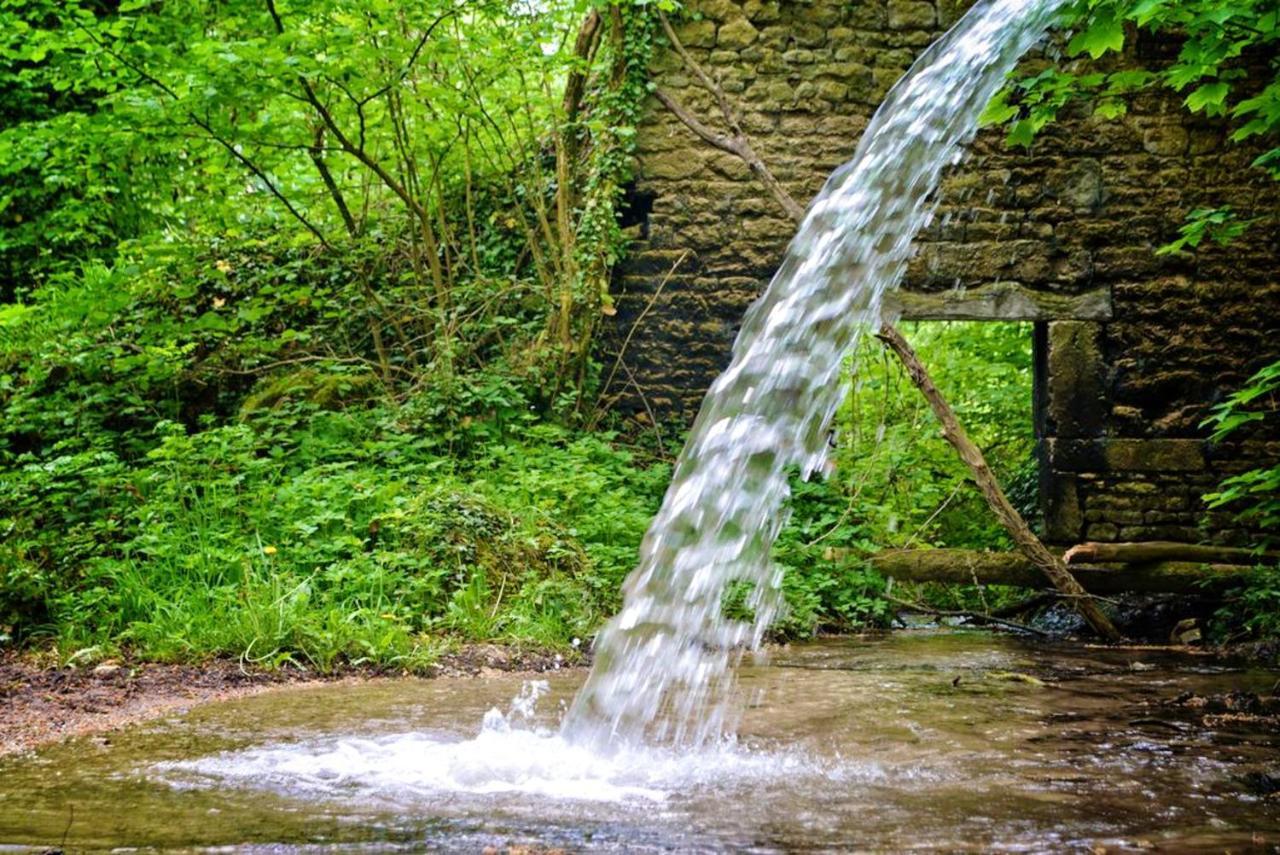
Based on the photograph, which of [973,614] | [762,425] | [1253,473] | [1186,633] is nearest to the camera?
[762,425]

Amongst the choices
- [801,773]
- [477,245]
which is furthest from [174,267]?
[801,773]

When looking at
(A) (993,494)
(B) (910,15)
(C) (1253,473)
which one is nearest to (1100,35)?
(C) (1253,473)

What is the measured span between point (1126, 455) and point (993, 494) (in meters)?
1.83

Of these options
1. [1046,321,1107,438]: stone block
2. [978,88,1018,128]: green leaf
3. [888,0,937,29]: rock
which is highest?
[888,0,937,29]: rock

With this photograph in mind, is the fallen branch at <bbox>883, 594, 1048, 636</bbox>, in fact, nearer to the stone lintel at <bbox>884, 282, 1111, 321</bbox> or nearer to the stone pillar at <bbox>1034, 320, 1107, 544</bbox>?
the stone pillar at <bbox>1034, 320, 1107, 544</bbox>

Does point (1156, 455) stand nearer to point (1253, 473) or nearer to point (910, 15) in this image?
point (1253, 473)

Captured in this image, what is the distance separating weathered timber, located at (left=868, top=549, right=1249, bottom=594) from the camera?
561 cm

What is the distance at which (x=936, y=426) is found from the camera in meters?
7.64

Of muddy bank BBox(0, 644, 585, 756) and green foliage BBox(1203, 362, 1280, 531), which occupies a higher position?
green foliage BBox(1203, 362, 1280, 531)

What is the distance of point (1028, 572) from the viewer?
574 centimetres

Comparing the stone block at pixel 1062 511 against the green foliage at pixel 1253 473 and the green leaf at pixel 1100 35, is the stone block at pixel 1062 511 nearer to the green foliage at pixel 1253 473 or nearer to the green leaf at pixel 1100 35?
the green foliage at pixel 1253 473

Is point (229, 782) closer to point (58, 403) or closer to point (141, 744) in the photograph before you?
point (141, 744)

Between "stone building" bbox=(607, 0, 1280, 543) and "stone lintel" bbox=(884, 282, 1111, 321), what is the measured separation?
1 cm

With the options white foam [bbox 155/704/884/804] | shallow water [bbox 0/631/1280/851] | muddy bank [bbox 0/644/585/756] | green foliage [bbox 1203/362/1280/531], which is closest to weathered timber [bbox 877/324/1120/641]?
green foliage [bbox 1203/362/1280/531]
